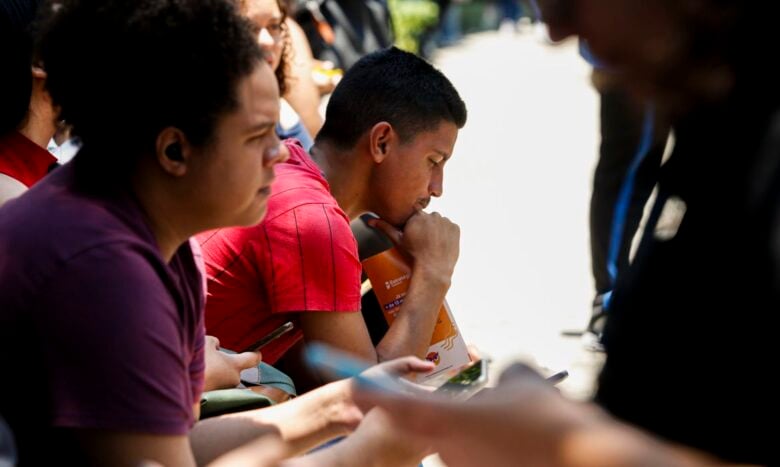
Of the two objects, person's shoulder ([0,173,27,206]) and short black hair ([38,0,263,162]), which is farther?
person's shoulder ([0,173,27,206])

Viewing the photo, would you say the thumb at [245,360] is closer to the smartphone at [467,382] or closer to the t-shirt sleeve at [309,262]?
the t-shirt sleeve at [309,262]

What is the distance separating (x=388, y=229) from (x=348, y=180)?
171mm

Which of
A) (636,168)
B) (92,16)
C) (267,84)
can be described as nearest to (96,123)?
(92,16)

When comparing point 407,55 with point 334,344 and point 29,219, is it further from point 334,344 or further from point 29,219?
point 29,219

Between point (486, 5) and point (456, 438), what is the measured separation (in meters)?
25.9

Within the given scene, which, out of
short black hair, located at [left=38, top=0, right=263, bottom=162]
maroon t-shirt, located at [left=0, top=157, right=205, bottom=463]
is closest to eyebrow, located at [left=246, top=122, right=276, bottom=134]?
short black hair, located at [left=38, top=0, right=263, bottom=162]

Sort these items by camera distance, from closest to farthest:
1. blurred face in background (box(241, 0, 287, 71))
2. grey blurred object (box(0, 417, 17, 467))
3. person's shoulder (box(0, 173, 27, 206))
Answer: grey blurred object (box(0, 417, 17, 467)) < person's shoulder (box(0, 173, 27, 206)) < blurred face in background (box(241, 0, 287, 71))

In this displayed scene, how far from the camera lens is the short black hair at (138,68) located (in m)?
1.76

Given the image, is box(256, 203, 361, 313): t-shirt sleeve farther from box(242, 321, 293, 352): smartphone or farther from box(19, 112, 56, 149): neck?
box(19, 112, 56, 149): neck

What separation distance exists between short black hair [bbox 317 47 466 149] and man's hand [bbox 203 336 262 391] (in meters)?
0.81

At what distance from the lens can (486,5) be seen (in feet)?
86.9

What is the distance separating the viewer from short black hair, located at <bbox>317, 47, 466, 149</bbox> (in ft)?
9.80

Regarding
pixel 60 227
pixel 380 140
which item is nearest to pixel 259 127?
pixel 60 227

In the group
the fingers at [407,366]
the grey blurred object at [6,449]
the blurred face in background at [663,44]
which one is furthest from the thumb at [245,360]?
the blurred face in background at [663,44]
